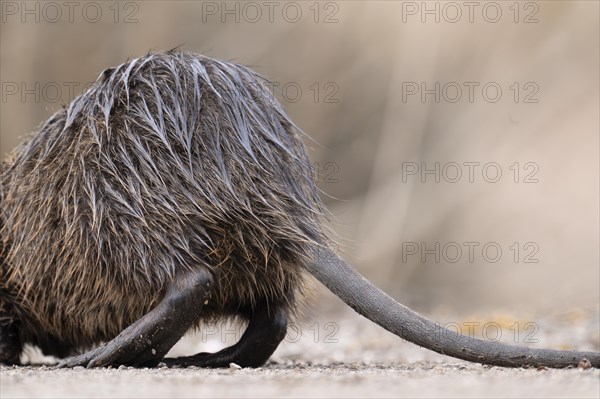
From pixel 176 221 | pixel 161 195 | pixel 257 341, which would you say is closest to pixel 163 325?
pixel 176 221

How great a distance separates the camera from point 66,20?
41.8 feet

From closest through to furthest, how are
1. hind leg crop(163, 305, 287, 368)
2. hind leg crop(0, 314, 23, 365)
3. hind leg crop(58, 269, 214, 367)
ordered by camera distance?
1. hind leg crop(58, 269, 214, 367)
2. hind leg crop(163, 305, 287, 368)
3. hind leg crop(0, 314, 23, 365)

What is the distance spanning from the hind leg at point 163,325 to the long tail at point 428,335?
54 cm

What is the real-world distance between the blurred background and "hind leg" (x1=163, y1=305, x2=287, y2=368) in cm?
619

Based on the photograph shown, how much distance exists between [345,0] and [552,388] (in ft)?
A: 34.2

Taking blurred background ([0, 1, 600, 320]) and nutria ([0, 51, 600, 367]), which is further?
blurred background ([0, 1, 600, 320])

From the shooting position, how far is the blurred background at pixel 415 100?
38.2 ft

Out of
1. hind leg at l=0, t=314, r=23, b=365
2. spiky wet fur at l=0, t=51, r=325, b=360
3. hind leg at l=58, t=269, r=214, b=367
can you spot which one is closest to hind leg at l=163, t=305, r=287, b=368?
spiky wet fur at l=0, t=51, r=325, b=360

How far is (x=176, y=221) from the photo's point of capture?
4.44 meters

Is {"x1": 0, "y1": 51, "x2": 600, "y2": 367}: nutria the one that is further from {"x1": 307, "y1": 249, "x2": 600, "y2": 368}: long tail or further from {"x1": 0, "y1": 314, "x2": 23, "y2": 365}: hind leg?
{"x1": 0, "y1": 314, "x2": 23, "y2": 365}: hind leg

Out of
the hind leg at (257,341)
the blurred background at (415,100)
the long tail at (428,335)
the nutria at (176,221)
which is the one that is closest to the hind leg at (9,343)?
the nutria at (176,221)

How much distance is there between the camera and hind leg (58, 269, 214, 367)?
436 centimetres

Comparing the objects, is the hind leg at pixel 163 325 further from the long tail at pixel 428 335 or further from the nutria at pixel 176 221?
the long tail at pixel 428 335

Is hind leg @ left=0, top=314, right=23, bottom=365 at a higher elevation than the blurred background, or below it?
below
